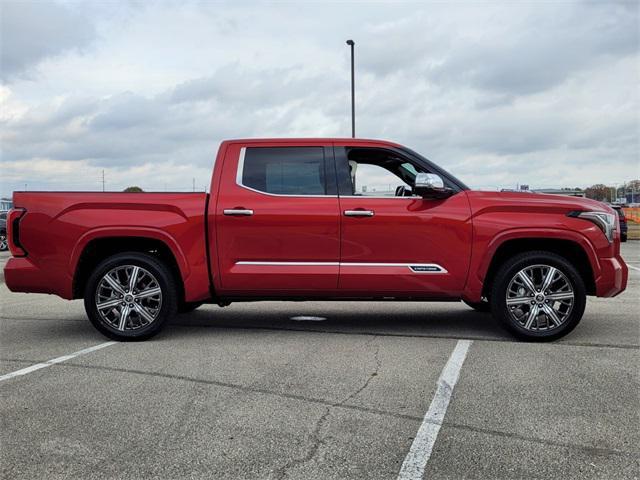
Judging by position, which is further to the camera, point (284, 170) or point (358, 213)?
point (284, 170)

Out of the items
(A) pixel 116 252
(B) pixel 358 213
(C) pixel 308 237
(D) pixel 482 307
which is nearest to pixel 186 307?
(A) pixel 116 252

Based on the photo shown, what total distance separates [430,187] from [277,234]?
4.81 ft

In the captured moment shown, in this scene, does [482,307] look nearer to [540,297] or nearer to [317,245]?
[540,297]

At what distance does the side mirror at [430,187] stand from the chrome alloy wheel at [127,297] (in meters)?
2.61

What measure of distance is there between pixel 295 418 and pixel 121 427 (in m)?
1.00

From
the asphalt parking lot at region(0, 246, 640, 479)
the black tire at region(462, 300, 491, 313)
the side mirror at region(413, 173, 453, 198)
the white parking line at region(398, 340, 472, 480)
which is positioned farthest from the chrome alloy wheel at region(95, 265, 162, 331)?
the black tire at region(462, 300, 491, 313)

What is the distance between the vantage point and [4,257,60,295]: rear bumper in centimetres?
588

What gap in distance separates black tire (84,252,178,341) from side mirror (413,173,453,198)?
2477 mm

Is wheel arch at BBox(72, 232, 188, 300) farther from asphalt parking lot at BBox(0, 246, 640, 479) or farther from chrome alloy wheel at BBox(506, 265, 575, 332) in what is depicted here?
chrome alloy wheel at BBox(506, 265, 575, 332)

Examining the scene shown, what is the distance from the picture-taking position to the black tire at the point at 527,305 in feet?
18.8

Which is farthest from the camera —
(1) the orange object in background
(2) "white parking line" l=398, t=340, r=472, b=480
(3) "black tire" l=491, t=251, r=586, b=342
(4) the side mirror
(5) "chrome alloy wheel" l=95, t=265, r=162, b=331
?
(1) the orange object in background

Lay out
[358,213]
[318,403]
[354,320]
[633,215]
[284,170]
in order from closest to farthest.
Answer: [318,403]
[358,213]
[284,170]
[354,320]
[633,215]

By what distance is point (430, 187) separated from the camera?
18.3 feet

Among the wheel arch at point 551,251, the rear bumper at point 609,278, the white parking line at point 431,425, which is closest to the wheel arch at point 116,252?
the white parking line at point 431,425
